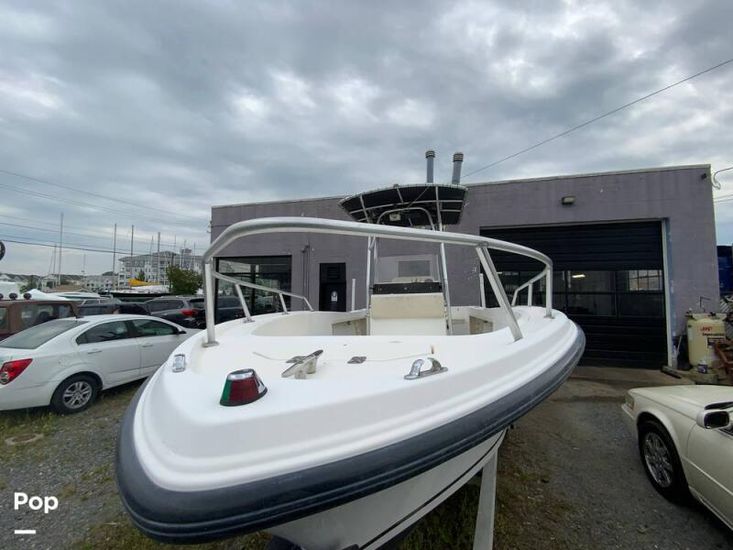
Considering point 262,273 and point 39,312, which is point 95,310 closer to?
point 39,312

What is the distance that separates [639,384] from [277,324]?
6698 millimetres

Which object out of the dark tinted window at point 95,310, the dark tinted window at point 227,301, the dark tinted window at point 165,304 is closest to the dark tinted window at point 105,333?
the dark tinted window at point 95,310

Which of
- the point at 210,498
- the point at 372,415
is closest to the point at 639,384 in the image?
the point at 372,415

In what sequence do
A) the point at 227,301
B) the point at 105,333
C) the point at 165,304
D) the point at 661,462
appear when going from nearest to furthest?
the point at 661,462 → the point at 105,333 → the point at 165,304 → the point at 227,301

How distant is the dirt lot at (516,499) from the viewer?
2.28 meters

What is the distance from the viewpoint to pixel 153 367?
5.61 metres

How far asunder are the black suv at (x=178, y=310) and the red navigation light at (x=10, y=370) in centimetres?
562

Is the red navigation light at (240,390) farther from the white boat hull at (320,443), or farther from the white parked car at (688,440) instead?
the white parked car at (688,440)

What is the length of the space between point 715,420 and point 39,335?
7.28 m

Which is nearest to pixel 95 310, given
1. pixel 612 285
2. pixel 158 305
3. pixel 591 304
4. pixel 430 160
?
pixel 158 305

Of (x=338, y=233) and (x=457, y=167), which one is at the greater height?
(x=457, y=167)

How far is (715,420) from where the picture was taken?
2.27m

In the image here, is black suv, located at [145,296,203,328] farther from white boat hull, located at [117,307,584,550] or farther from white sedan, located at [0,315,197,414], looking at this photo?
white boat hull, located at [117,307,584,550]

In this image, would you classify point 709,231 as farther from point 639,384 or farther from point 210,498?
point 210,498
